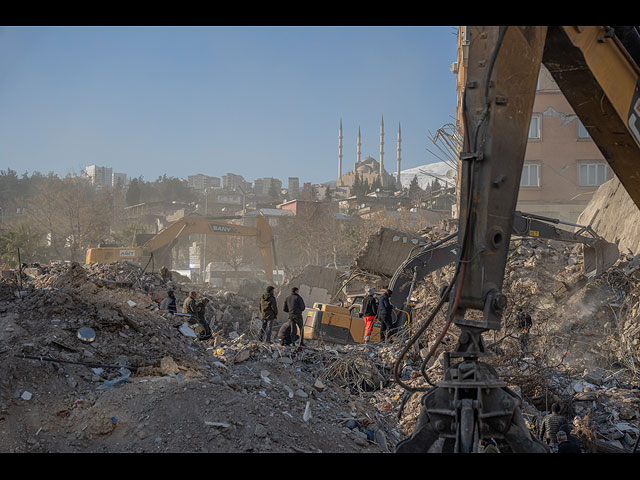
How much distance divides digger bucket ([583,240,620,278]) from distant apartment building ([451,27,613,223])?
67.0 feet

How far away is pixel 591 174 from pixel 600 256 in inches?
880

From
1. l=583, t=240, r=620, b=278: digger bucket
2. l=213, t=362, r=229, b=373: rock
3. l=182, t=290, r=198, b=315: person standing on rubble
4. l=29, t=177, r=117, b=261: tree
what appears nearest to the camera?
l=213, t=362, r=229, b=373: rock

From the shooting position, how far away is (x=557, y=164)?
3509 centimetres

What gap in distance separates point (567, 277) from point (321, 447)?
11.2m

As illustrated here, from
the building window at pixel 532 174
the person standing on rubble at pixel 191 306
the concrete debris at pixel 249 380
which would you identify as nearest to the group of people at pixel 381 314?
the concrete debris at pixel 249 380

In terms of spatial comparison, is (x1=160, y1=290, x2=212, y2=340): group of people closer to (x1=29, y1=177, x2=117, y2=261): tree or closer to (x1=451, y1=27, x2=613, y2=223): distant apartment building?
(x1=451, y1=27, x2=613, y2=223): distant apartment building

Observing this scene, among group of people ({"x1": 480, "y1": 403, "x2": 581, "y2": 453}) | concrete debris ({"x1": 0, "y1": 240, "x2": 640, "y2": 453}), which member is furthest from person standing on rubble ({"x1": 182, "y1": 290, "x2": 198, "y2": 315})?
group of people ({"x1": 480, "y1": 403, "x2": 581, "y2": 453})

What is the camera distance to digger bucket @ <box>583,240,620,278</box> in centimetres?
1459

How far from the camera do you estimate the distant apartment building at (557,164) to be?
34.7m

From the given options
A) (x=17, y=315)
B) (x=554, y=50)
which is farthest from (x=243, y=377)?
(x=554, y=50)

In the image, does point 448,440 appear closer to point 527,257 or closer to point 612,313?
point 612,313

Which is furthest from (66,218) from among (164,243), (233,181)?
(233,181)

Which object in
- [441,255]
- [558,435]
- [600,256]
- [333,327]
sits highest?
[441,255]

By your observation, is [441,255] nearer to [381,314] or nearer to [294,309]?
[381,314]
